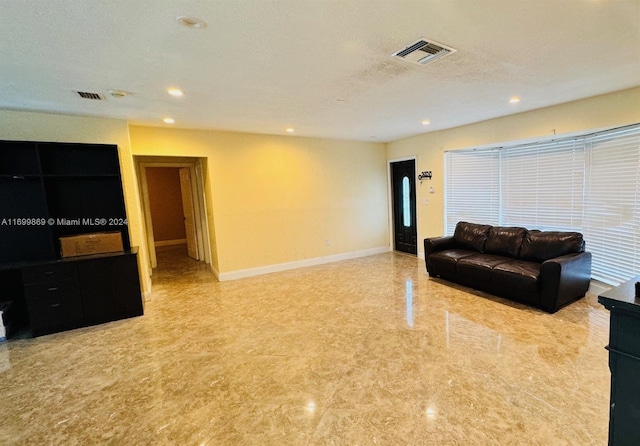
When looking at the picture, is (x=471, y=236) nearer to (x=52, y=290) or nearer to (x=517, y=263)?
(x=517, y=263)

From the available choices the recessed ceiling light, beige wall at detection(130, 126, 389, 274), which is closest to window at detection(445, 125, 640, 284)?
beige wall at detection(130, 126, 389, 274)

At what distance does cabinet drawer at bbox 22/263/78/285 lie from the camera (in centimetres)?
331

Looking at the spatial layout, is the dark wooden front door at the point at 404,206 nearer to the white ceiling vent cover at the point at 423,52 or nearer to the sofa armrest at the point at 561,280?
the sofa armrest at the point at 561,280

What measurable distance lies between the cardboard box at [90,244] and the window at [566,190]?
5.42 m

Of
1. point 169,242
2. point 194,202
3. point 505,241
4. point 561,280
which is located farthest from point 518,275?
point 169,242

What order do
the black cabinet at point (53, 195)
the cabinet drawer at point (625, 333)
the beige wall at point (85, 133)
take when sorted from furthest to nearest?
the black cabinet at point (53, 195), the beige wall at point (85, 133), the cabinet drawer at point (625, 333)

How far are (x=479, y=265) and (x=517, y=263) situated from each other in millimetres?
459

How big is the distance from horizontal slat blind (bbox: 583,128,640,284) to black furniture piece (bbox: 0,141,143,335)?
5.99m

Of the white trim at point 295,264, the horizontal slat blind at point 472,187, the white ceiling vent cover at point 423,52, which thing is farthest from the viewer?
the white trim at point 295,264

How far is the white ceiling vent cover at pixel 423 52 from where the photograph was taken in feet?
7.14

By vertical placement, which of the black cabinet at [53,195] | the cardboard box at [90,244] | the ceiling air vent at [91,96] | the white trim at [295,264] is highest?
the ceiling air vent at [91,96]

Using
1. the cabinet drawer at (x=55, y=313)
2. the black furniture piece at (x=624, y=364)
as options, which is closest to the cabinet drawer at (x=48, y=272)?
the cabinet drawer at (x=55, y=313)

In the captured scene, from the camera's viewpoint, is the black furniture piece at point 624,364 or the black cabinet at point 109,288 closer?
the black furniture piece at point 624,364

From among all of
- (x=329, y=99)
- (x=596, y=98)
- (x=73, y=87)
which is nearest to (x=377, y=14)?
(x=329, y=99)
